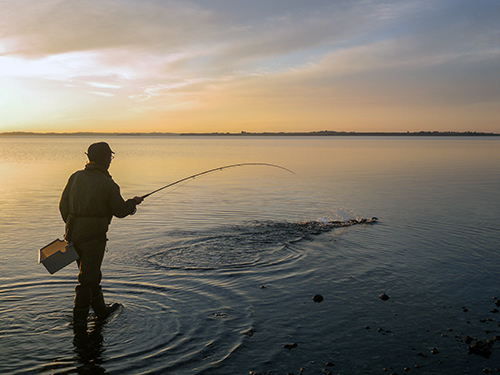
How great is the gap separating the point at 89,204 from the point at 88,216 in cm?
19

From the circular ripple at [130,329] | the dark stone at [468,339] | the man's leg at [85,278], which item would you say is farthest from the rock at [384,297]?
the man's leg at [85,278]

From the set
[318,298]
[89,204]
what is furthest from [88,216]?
[318,298]

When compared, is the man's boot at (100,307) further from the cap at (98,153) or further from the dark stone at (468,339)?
the dark stone at (468,339)

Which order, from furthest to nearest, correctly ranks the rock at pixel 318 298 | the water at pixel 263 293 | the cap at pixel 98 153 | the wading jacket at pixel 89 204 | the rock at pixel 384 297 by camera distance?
the rock at pixel 384 297
the rock at pixel 318 298
the cap at pixel 98 153
the wading jacket at pixel 89 204
the water at pixel 263 293

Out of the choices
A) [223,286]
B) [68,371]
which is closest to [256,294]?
[223,286]

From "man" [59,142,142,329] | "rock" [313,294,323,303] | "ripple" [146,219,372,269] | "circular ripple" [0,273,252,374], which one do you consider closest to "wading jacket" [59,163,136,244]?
"man" [59,142,142,329]

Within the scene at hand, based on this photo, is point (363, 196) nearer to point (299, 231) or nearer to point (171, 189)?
point (299, 231)

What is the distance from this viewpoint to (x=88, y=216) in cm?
627

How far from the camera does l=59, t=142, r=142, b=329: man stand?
246 inches

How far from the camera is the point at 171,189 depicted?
24406mm

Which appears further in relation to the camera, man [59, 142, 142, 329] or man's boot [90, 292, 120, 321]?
man's boot [90, 292, 120, 321]

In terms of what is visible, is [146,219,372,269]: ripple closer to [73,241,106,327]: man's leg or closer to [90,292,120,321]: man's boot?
[90,292,120,321]: man's boot

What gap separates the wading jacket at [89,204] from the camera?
622cm

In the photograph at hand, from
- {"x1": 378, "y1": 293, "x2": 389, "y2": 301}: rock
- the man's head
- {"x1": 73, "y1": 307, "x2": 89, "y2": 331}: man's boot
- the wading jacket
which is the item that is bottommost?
{"x1": 378, "y1": 293, "x2": 389, "y2": 301}: rock
